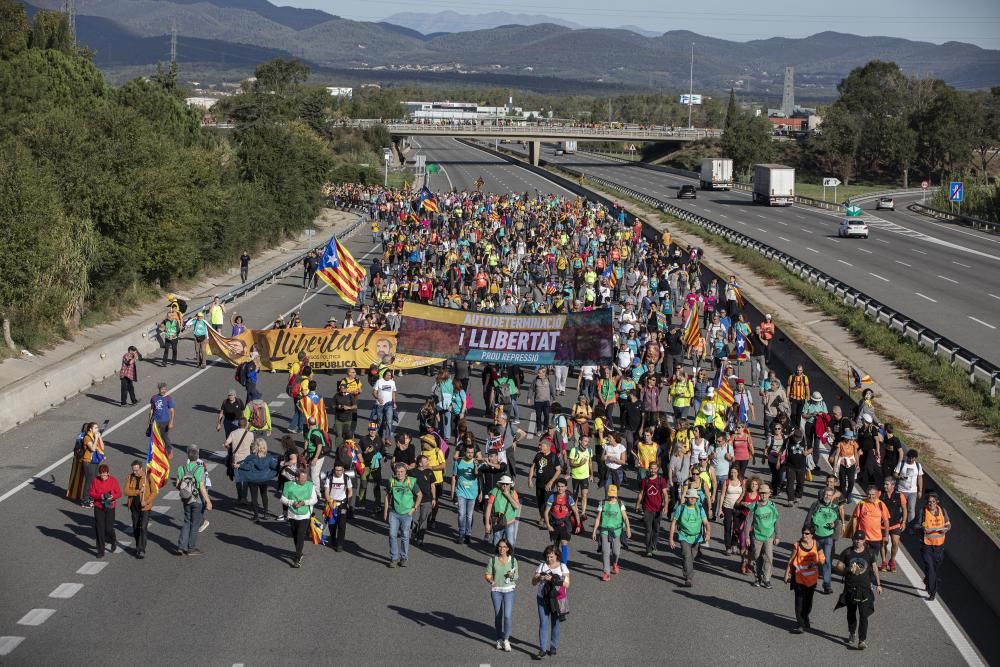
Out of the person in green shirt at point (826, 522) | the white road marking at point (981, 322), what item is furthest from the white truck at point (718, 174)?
the person in green shirt at point (826, 522)

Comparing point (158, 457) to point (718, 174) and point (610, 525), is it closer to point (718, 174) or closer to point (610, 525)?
point (610, 525)

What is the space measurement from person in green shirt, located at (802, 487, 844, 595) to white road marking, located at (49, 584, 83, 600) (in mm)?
8182

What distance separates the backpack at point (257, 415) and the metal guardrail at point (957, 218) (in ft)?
204

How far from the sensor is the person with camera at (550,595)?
13000 millimetres

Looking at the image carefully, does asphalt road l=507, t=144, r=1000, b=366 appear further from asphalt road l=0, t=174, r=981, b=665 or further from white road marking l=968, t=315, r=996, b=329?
asphalt road l=0, t=174, r=981, b=665

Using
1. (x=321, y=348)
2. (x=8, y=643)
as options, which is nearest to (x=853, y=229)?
(x=321, y=348)

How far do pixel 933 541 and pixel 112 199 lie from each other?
1242 inches

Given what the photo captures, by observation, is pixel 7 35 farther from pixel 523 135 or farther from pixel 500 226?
pixel 523 135

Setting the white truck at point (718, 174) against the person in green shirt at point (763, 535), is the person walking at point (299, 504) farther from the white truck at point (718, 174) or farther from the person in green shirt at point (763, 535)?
the white truck at point (718, 174)

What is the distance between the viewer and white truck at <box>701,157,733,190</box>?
108500 mm

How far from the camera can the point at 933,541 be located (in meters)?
15.1

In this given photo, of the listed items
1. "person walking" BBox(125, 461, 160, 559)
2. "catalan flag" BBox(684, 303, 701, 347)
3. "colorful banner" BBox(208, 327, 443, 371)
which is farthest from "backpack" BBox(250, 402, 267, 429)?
"catalan flag" BBox(684, 303, 701, 347)

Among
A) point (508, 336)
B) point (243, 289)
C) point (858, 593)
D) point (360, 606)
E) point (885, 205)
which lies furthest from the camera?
point (885, 205)

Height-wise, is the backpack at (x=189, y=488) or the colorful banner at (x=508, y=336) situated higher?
the colorful banner at (x=508, y=336)
